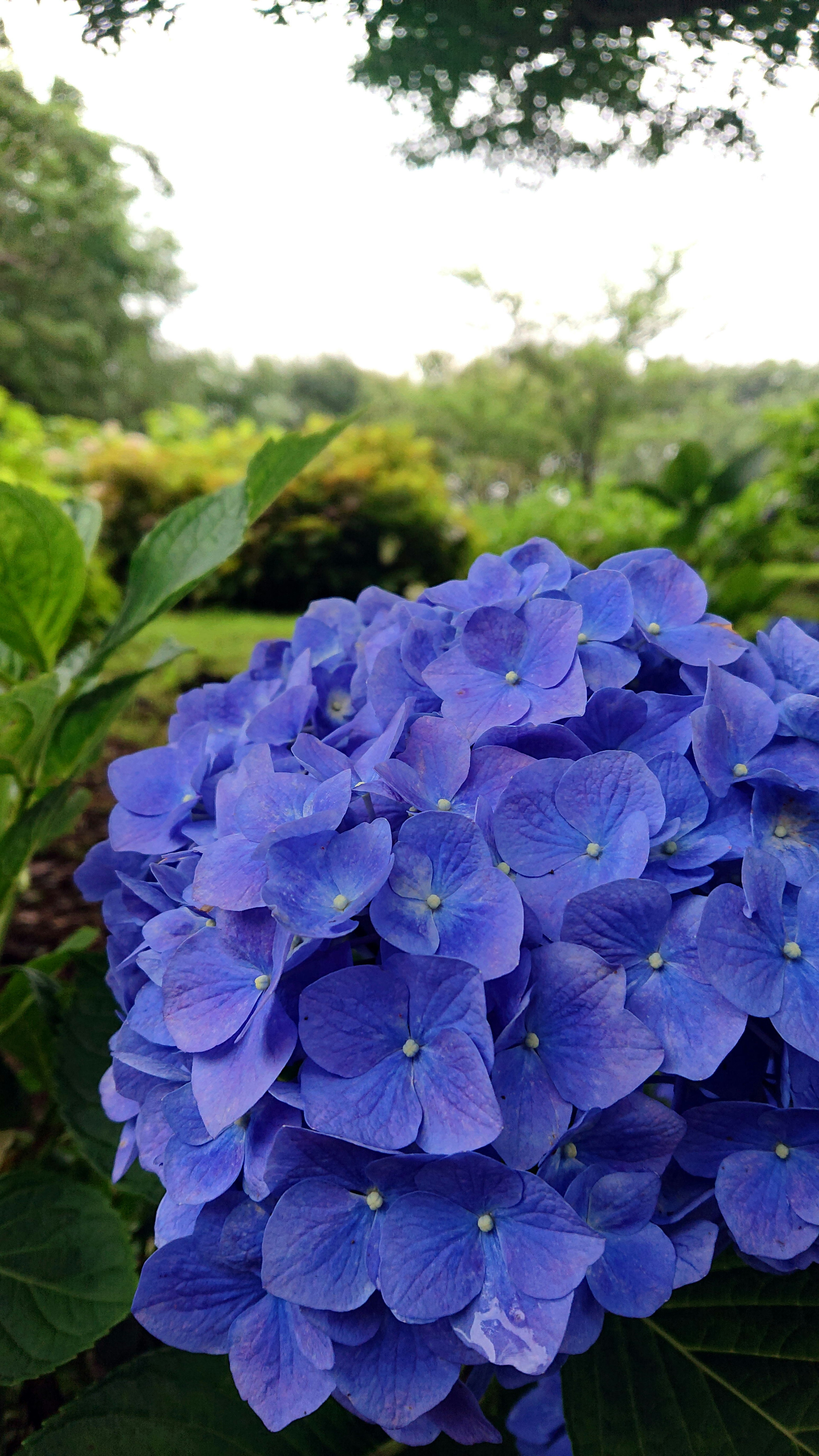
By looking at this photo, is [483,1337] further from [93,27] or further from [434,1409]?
[93,27]

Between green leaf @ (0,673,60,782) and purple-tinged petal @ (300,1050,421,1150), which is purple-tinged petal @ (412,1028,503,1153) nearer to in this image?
purple-tinged petal @ (300,1050,421,1150)

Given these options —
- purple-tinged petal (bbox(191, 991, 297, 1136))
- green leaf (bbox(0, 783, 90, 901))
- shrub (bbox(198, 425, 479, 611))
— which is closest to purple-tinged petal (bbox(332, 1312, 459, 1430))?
purple-tinged petal (bbox(191, 991, 297, 1136))

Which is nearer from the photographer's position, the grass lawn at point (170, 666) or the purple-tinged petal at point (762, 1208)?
the purple-tinged petal at point (762, 1208)

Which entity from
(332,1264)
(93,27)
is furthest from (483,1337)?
(93,27)

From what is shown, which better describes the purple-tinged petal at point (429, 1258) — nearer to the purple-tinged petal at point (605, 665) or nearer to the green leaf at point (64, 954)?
the purple-tinged petal at point (605, 665)

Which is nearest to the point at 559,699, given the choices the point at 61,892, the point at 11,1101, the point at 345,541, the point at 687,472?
the point at 11,1101

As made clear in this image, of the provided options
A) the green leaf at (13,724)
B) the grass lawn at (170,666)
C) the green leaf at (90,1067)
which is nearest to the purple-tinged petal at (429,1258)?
the green leaf at (90,1067)

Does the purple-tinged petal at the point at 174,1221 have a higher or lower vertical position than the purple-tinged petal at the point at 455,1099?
lower
